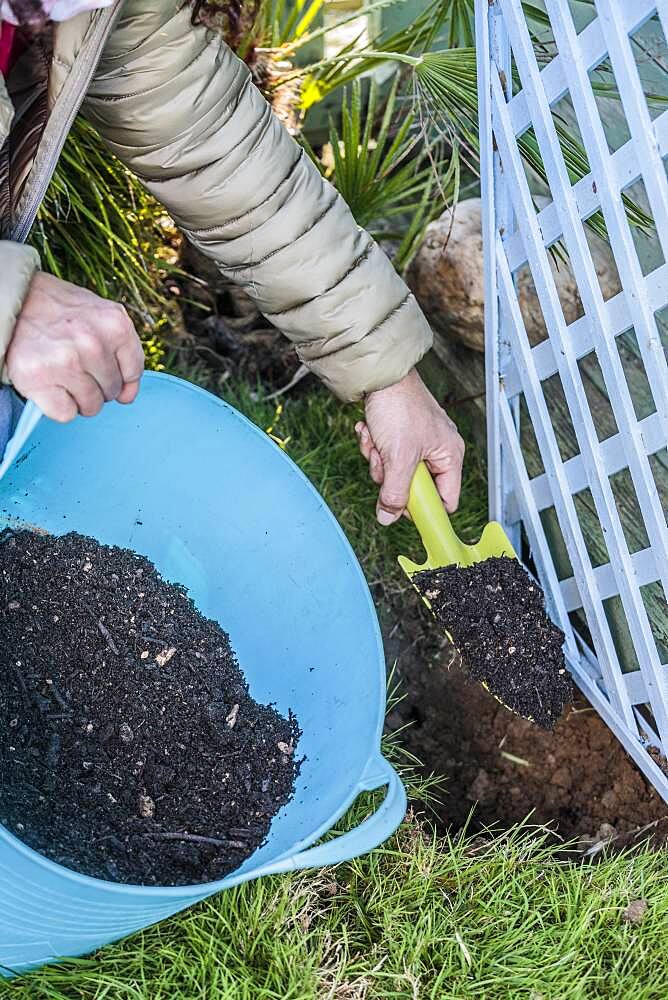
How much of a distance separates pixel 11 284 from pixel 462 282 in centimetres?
103

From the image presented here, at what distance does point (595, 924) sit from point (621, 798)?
0.26 meters

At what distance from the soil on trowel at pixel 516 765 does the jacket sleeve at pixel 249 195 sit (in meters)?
0.67

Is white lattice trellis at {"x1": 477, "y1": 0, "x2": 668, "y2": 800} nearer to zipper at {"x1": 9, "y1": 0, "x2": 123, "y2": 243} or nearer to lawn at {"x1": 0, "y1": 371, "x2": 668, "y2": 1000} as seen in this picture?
lawn at {"x1": 0, "y1": 371, "x2": 668, "y2": 1000}

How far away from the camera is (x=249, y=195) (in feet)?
4.53

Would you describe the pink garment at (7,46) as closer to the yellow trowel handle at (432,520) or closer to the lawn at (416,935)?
the yellow trowel handle at (432,520)

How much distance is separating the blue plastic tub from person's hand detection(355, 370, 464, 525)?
15 centimetres

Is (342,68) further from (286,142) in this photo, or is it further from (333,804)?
(333,804)

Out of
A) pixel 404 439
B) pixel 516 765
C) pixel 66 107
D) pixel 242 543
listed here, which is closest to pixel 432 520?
pixel 404 439

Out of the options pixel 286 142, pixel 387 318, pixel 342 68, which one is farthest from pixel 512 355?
pixel 342 68

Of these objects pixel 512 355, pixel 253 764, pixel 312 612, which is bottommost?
pixel 253 764

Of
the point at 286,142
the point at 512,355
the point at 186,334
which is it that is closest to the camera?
the point at 286,142

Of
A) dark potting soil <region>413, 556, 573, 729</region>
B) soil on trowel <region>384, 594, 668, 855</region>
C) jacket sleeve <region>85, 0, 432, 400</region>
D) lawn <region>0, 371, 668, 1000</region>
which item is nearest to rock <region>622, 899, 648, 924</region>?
lawn <region>0, 371, 668, 1000</region>

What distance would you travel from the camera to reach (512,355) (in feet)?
5.48

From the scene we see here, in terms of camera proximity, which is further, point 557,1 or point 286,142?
point 286,142
